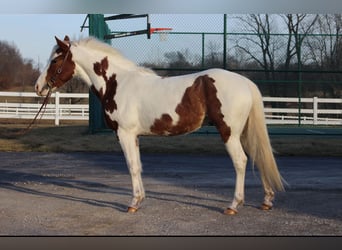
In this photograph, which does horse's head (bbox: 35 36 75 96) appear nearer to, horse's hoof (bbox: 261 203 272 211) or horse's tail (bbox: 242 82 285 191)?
horse's tail (bbox: 242 82 285 191)

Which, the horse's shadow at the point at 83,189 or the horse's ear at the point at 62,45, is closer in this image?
the horse's ear at the point at 62,45

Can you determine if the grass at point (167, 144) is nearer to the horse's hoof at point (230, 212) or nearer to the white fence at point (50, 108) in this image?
the white fence at point (50, 108)

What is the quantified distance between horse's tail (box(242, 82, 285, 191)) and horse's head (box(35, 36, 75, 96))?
2122mm

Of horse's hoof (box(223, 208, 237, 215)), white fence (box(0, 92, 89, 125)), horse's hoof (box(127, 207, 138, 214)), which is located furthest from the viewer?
white fence (box(0, 92, 89, 125))

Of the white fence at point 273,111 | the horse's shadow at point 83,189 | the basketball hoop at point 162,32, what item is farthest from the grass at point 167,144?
the horse's shadow at point 83,189

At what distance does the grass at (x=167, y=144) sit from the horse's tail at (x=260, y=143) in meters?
6.58

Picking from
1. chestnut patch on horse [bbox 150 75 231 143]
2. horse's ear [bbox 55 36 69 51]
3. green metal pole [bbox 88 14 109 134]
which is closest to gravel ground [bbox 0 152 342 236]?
chestnut patch on horse [bbox 150 75 231 143]

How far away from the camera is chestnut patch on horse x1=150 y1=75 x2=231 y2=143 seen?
5.83 metres

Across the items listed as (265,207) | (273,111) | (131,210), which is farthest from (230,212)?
(273,111)

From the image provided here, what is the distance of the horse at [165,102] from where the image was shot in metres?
5.85

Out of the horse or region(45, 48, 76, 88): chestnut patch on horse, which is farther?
region(45, 48, 76, 88): chestnut patch on horse

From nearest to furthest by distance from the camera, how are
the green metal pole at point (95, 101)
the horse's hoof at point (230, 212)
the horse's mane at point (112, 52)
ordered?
the horse's hoof at point (230, 212) → the horse's mane at point (112, 52) → the green metal pole at point (95, 101)

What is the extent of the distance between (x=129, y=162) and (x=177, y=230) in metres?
1.13
